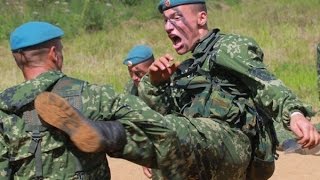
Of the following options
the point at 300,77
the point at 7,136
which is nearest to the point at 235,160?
the point at 7,136

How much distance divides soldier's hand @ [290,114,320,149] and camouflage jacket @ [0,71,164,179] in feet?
2.16

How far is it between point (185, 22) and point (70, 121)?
135cm

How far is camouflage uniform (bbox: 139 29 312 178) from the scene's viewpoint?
3952 millimetres

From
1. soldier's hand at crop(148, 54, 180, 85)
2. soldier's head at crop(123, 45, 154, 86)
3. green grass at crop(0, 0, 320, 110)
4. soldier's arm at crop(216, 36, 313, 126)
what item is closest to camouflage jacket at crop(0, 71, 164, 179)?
soldier's hand at crop(148, 54, 180, 85)

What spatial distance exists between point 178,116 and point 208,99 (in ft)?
1.02

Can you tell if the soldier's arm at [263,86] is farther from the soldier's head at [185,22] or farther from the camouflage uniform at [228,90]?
the soldier's head at [185,22]

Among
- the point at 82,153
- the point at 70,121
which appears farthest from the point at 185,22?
the point at 70,121

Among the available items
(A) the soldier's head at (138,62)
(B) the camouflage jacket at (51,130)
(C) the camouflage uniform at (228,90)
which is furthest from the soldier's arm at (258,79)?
(A) the soldier's head at (138,62)

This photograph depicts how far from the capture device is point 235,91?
4.15 meters

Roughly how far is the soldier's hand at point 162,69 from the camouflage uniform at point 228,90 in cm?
15

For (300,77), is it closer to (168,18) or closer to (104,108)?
(168,18)

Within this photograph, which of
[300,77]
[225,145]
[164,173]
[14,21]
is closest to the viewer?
[164,173]

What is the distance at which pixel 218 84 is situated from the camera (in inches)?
163

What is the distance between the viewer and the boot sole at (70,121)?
318 centimetres
